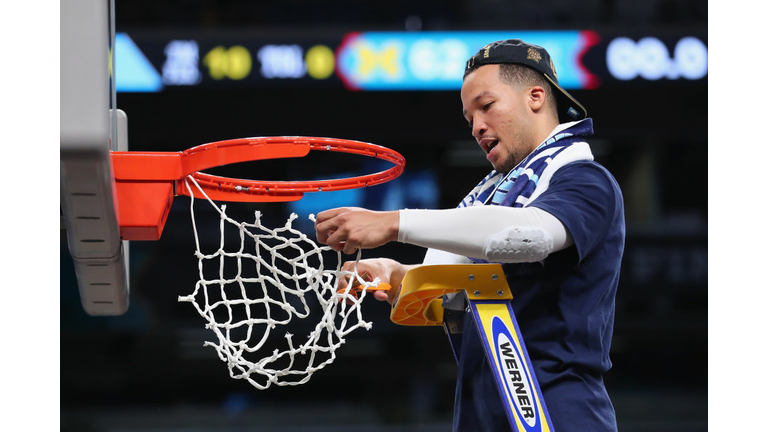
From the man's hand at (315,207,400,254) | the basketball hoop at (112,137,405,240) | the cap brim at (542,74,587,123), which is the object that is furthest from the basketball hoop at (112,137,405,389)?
the cap brim at (542,74,587,123)

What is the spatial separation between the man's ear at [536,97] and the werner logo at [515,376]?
557 mm

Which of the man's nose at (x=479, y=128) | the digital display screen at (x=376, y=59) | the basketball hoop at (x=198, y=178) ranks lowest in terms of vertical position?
the basketball hoop at (x=198, y=178)

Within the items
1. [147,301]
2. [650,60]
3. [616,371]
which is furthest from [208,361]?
[650,60]

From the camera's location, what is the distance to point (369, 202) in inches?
246

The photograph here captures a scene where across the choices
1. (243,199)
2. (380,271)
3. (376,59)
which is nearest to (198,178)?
(243,199)

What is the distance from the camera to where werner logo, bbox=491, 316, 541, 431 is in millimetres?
1517

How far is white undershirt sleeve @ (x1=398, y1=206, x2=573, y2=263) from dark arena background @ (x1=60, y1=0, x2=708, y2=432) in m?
3.91

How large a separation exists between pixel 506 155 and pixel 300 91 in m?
4.49

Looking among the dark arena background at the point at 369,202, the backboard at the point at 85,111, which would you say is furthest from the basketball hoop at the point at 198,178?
the dark arena background at the point at 369,202

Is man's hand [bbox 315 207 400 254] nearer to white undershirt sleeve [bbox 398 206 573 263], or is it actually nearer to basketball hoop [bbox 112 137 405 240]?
white undershirt sleeve [bbox 398 206 573 263]

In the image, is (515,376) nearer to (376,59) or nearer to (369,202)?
(376,59)

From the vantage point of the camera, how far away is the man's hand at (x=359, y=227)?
1.57 meters

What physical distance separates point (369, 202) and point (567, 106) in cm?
433

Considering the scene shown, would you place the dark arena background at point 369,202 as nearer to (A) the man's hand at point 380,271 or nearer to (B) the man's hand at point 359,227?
(A) the man's hand at point 380,271
